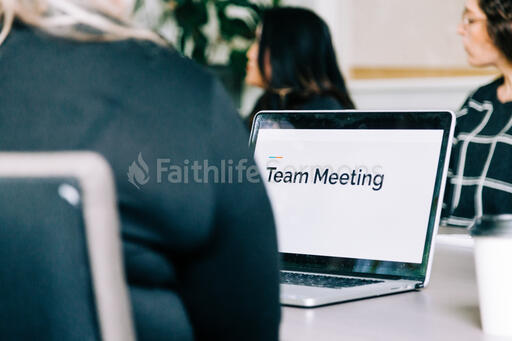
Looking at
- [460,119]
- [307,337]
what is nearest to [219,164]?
[307,337]

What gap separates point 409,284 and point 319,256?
0.55 ft

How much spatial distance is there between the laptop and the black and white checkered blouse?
0.80 m

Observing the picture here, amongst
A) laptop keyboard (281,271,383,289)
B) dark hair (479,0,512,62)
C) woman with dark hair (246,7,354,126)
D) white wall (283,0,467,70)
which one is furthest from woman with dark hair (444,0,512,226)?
white wall (283,0,467,70)

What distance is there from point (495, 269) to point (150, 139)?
0.45 meters

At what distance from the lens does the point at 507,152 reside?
202cm

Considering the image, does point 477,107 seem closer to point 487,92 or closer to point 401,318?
point 487,92

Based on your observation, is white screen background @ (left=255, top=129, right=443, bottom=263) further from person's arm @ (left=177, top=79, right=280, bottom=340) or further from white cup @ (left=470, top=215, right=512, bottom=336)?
person's arm @ (left=177, top=79, right=280, bottom=340)

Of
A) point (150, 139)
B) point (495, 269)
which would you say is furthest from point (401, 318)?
point (150, 139)

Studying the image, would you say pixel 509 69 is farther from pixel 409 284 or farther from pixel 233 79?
pixel 233 79

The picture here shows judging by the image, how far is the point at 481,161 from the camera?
6.79 feet

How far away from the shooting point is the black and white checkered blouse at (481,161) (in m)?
2.00

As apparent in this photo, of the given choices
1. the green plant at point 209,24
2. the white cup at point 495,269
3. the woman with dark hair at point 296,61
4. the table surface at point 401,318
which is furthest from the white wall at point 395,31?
the white cup at point 495,269

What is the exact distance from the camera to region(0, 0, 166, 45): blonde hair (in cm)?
58

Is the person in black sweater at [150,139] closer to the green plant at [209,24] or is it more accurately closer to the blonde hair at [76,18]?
the blonde hair at [76,18]
